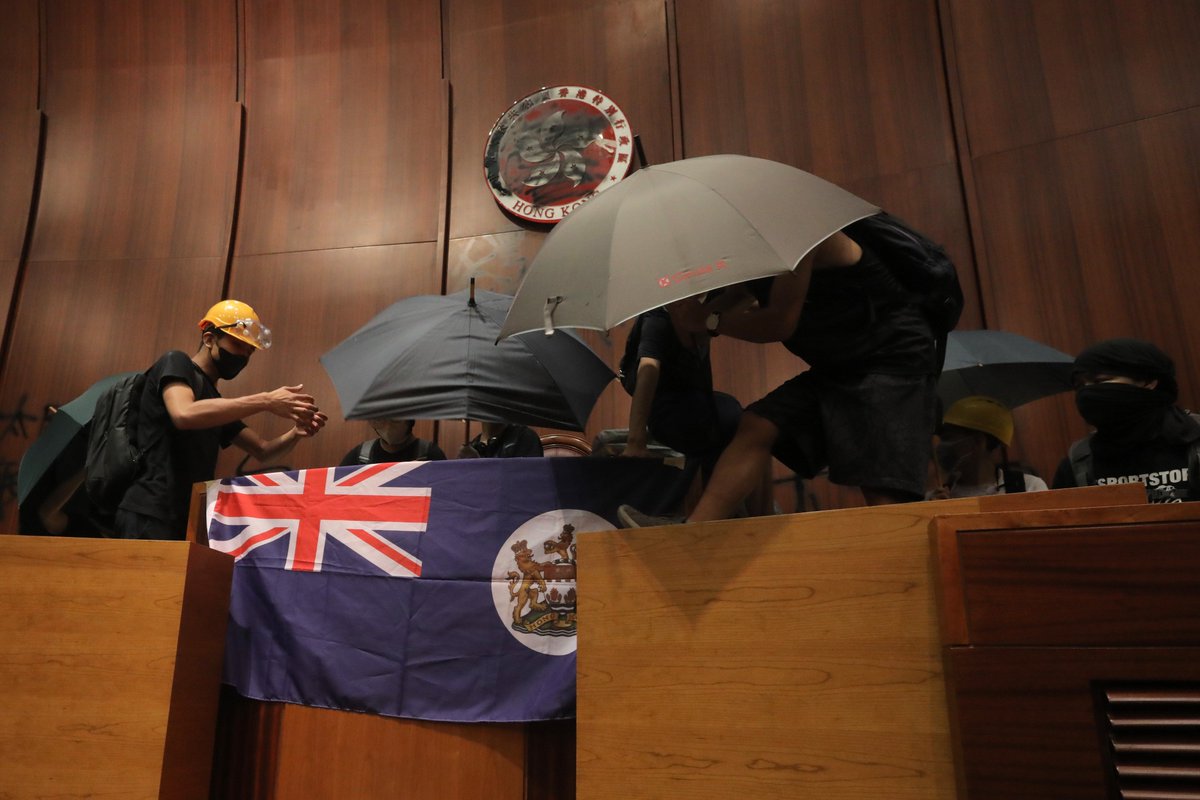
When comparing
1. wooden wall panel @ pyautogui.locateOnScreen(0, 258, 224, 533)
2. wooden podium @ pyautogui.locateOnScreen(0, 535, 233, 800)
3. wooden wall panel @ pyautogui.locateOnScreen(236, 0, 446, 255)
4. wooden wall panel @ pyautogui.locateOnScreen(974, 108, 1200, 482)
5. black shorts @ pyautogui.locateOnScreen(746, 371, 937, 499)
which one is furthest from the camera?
wooden wall panel @ pyautogui.locateOnScreen(236, 0, 446, 255)

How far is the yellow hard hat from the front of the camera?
3094 mm

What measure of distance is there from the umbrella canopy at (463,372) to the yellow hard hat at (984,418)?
4.34ft

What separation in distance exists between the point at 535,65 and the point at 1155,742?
15.8 ft

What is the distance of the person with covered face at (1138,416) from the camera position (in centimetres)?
261

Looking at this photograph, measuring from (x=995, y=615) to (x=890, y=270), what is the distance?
102cm

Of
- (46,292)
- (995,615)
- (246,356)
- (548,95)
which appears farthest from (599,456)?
(46,292)

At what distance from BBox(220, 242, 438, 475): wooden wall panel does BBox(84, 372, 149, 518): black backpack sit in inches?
70.7

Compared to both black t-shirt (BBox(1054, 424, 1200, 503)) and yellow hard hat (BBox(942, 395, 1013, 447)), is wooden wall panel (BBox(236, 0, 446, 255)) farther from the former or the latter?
black t-shirt (BBox(1054, 424, 1200, 503))

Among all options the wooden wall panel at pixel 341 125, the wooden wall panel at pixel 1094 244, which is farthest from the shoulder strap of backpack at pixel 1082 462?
the wooden wall panel at pixel 341 125

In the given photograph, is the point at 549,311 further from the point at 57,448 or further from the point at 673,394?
the point at 57,448

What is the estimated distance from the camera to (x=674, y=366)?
8.16 feet

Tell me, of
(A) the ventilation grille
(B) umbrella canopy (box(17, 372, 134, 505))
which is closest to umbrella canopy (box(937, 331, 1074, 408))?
(A) the ventilation grille

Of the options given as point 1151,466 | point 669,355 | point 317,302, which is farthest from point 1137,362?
point 317,302

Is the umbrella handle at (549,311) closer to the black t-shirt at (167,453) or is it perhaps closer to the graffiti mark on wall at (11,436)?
the black t-shirt at (167,453)
